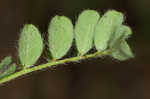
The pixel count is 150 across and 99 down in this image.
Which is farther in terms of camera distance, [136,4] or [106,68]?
[106,68]

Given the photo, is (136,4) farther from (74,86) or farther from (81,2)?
(74,86)

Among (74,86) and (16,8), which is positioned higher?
(16,8)

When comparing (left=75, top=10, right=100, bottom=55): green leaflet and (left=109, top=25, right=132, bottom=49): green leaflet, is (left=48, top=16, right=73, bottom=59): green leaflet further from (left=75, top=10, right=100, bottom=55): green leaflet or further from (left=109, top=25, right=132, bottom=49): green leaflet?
(left=109, top=25, right=132, bottom=49): green leaflet

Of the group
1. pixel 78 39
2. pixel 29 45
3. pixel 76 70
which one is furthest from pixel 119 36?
pixel 76 70

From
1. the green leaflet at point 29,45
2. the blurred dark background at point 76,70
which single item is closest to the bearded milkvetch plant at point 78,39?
the green leaflet at point 29,45

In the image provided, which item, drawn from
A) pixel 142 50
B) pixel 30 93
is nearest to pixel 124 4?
pixel 142 50

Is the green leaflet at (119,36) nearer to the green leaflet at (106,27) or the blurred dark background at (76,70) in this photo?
the green leaflet at (106,27)

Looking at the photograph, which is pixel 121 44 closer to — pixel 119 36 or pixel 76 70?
pixel 119 36
